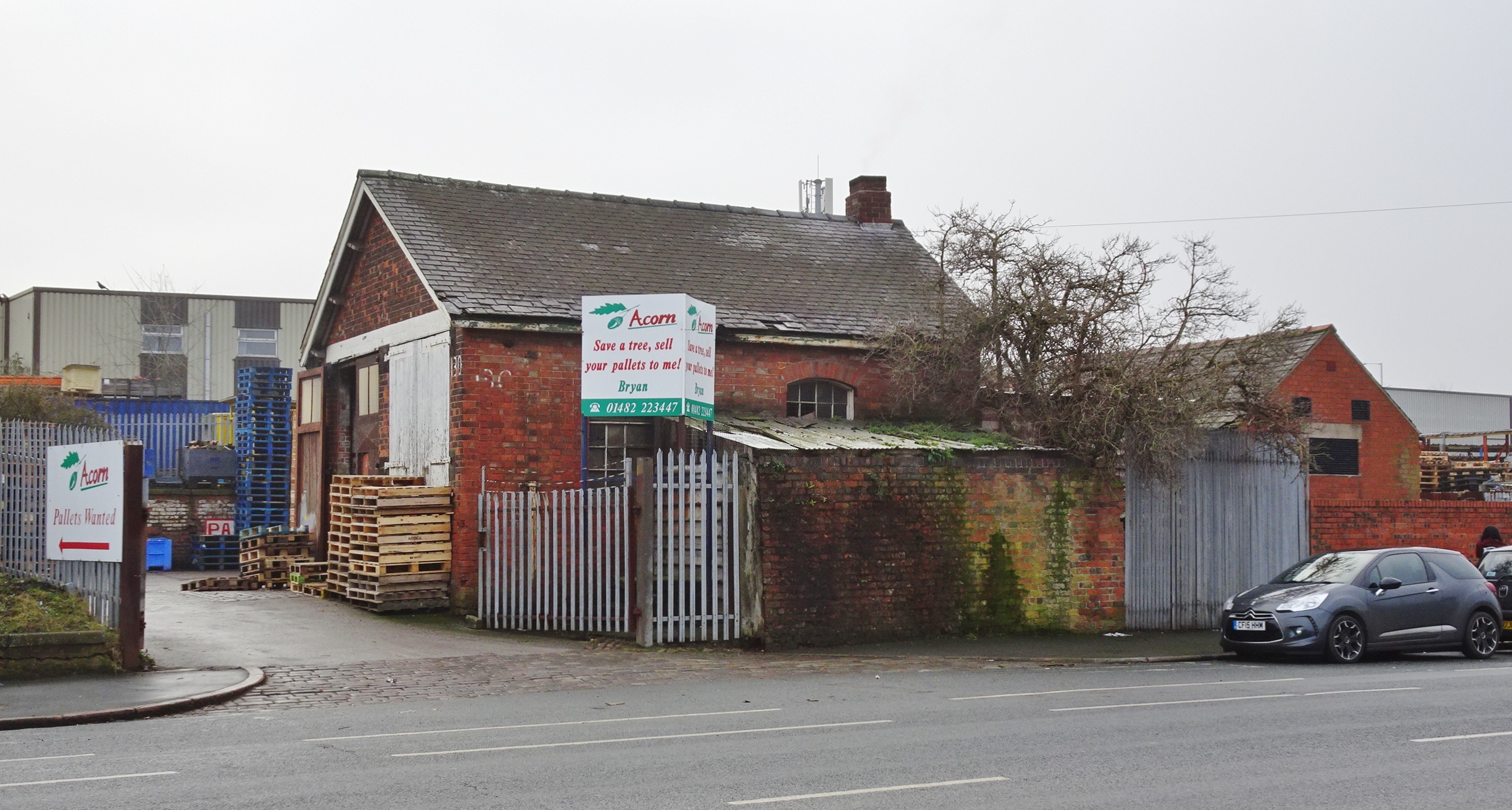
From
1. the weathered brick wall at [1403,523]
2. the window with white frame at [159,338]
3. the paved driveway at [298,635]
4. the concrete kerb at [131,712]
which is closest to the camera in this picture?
the concrete kerb at [131,712]

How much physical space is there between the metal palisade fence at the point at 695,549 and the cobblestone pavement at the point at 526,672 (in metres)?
0.44

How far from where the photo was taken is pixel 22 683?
12.3m

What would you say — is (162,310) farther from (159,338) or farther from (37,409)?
(37,409)

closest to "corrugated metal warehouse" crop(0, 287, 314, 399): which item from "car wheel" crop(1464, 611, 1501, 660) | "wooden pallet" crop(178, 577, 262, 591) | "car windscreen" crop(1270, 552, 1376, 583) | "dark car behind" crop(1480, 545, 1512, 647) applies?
"wooden pallet" crop(178, 577, 262, 591)

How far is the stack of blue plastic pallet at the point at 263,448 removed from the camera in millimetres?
27375

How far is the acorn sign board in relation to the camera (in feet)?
53.4

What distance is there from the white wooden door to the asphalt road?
25.2ft

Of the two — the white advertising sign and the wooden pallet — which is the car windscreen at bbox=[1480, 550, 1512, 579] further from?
the wooden pallet

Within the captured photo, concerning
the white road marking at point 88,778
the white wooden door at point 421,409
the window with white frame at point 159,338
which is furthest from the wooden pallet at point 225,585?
the window with white frame at point 159,338

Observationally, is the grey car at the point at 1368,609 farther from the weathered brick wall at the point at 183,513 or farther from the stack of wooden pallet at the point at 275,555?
the weathered brick wall at the point at 183,513

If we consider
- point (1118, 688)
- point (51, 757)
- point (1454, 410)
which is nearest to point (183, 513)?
point (51, 757)

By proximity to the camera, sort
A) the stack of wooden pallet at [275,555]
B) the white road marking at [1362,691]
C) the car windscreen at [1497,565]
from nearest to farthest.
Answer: the white road marking at [1362,691] → the car windscreen at [1497,565] → the stack of wooden pallet at [275,555]

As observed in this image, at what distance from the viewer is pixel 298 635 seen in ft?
53.1

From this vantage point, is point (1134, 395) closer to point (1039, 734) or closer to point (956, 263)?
point (956, 263)
